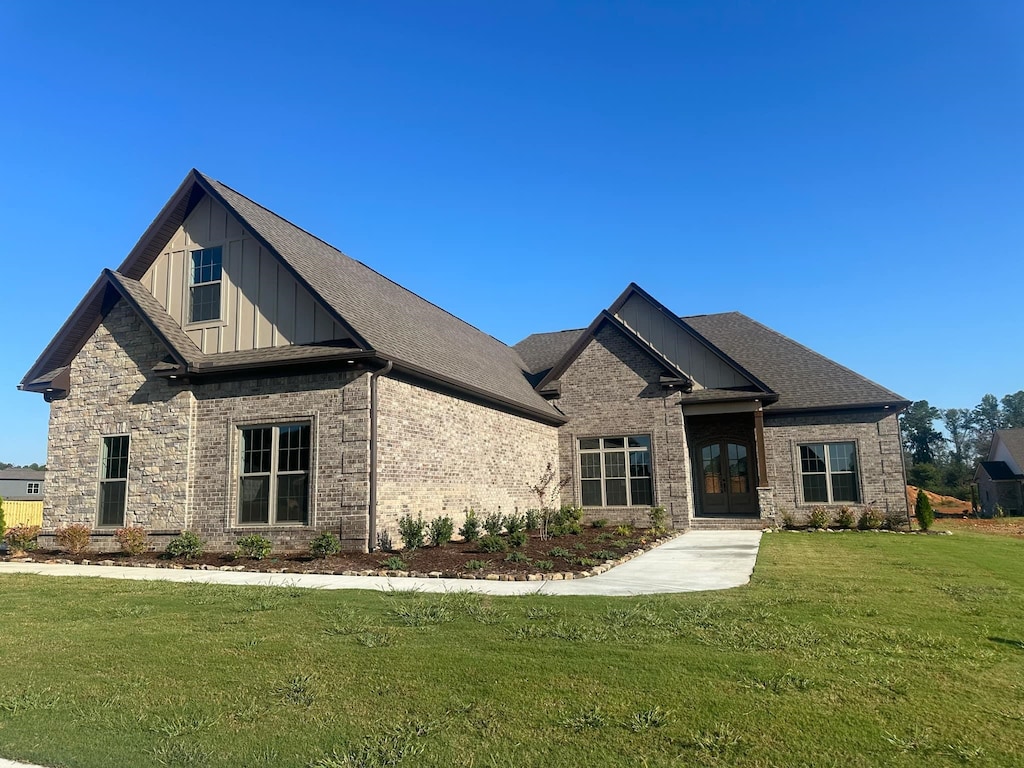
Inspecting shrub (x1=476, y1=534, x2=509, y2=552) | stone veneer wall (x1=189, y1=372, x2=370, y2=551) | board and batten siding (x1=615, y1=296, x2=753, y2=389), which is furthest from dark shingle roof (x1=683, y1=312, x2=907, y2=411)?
stone veneer wall (x1=189, y1=372, x2=370, y2=551)

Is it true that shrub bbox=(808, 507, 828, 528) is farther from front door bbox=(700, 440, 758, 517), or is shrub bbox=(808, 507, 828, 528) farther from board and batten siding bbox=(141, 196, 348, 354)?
board and batten siding bbox=(141, 196, 348, 354)

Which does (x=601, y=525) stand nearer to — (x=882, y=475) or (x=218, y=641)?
(x=882, y=475)

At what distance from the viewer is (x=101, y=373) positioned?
636 inches

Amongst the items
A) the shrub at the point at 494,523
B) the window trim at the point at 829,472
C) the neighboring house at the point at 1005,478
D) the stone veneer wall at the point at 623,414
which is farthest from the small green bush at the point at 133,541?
the neighboring house at the point at 1005,478

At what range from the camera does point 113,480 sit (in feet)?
51.0

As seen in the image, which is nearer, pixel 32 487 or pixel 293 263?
pixel 293 263

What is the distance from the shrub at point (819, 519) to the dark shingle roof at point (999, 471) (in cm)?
2717

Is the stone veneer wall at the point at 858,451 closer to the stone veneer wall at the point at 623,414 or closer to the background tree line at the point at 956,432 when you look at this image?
the stone veneer wall at the point at 623,414

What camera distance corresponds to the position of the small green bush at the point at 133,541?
46.9ft

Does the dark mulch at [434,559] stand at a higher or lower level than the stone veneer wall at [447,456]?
lower

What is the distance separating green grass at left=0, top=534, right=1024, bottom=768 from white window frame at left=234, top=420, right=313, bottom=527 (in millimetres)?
5026

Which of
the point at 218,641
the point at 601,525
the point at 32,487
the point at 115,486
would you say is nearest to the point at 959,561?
the point at 601,525

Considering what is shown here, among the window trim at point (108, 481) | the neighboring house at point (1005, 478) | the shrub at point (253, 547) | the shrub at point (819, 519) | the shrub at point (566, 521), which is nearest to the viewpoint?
the shrub at point (253, 547)

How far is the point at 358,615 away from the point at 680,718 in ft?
14.4
